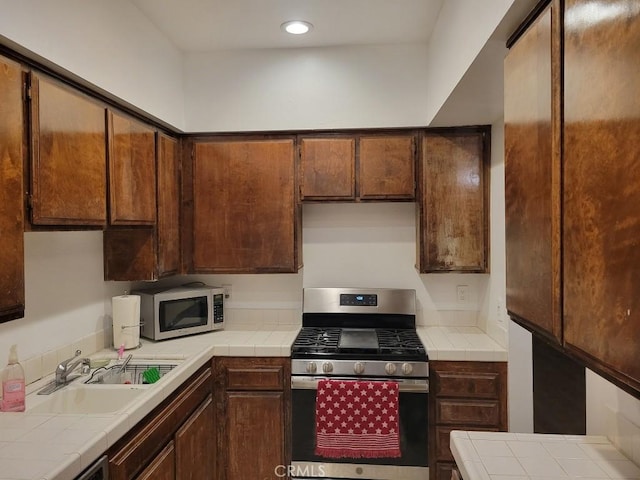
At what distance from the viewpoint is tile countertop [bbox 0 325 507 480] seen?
1.19 m

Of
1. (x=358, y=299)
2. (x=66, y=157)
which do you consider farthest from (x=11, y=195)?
(x=358, y=299)

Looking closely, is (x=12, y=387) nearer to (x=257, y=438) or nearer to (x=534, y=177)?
(x=257, y=438)

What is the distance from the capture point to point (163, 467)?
176cm

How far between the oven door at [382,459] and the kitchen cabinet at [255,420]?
3.6 inches

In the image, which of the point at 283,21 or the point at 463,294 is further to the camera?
the point at 463,294

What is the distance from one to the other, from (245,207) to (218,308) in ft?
2.18

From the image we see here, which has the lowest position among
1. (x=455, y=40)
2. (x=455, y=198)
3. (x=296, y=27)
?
(x=455, y=198)

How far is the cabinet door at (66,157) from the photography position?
57.9 inches

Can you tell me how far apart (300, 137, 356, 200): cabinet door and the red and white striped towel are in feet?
3.62

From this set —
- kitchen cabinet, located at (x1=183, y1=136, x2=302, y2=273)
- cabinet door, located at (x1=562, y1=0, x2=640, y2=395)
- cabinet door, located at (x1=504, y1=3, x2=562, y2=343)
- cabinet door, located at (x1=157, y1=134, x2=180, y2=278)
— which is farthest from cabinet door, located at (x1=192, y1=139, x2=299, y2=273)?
cabinet door, located at (x1=562, y1=0, x2=640, y2=395)

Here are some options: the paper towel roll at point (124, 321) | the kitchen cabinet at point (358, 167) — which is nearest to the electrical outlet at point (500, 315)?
the kitchen cabinet at point (358, 167)

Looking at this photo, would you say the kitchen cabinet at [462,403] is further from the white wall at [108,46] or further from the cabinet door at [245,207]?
the white wall at [108,46]

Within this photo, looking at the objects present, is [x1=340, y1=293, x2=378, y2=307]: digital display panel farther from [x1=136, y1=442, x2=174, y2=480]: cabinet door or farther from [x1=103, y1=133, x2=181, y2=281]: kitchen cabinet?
[x1=136, y1=442, x2=174, y2=480]: cabinet door

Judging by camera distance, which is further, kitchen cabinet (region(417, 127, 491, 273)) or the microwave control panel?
the microwave control panel
